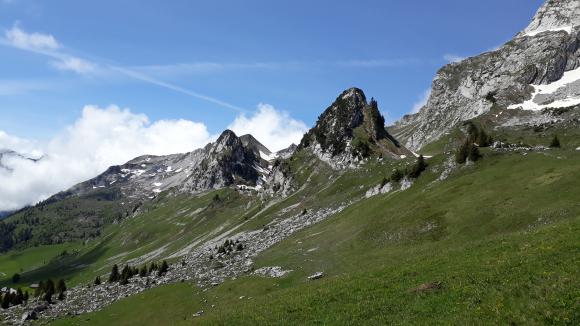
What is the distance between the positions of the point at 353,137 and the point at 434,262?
470 ft

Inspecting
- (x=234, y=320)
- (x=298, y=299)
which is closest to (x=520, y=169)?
Result: (x=298, y=299)

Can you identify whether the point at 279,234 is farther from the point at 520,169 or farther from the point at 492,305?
the point at 492,305

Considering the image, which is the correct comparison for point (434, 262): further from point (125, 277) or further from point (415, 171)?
point (125, 277)

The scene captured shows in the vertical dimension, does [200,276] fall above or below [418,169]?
below

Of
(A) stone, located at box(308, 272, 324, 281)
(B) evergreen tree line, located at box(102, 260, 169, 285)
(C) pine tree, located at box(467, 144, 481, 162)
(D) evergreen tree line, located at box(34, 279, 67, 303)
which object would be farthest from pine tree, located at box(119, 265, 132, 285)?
(C) pine tree, located at box(467, 144, 481, 162)

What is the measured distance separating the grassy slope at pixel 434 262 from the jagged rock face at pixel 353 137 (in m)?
69.7

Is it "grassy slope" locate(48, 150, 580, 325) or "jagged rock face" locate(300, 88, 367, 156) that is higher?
"jagged rock face" locate(300, 88, 367, 156)

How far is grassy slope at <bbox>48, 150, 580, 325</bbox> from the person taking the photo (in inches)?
971

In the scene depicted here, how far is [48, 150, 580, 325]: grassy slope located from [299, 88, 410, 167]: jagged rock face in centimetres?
6966

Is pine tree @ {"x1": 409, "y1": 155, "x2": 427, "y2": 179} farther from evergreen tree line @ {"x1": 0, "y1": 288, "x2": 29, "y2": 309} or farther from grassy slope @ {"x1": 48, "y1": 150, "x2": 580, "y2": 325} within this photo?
evergreen tree line @ {"x1": 0, "y1": 288, "x2": 29, "y2": 309}

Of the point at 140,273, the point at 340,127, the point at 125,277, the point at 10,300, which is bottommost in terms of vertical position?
the point at 140,273

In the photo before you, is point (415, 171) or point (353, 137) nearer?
point (415, 171)

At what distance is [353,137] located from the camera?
17812 centimetres

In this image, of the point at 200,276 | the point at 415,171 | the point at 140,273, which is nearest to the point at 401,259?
the point at 200,276
